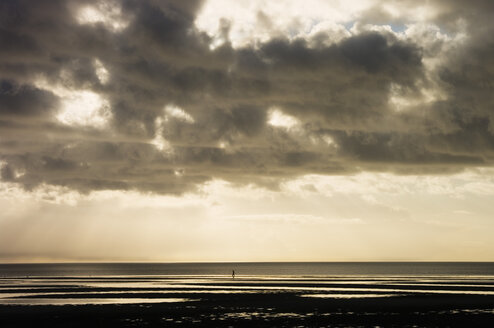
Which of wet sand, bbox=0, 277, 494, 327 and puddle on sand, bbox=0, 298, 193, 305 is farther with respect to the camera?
puddle on sand, bbox=0, 298, 193, 305

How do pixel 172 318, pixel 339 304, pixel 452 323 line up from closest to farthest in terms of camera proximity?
pixel 452 323 < pixel 172 318 < pixel 339 304

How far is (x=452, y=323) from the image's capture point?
169ft

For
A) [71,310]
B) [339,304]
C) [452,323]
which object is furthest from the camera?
[339,304]

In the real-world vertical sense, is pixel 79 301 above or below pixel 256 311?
above

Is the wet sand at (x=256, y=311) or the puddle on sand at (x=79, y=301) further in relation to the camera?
the puddle on sand at (x=79, y=301)

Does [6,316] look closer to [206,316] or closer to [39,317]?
[39,317]

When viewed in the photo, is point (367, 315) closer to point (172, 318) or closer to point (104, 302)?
point (172, 318)

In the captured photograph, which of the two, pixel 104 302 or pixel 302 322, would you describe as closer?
pixel 302 322

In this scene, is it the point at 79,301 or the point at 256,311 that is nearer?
the point at 256,311

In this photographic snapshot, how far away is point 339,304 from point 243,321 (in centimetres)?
1941

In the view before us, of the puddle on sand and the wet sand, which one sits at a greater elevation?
the puddle on sand

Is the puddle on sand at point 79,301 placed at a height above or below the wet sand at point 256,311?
above

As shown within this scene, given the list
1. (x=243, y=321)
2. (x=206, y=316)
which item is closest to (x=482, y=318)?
(x=243, y=321)

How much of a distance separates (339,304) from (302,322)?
17.8 m
